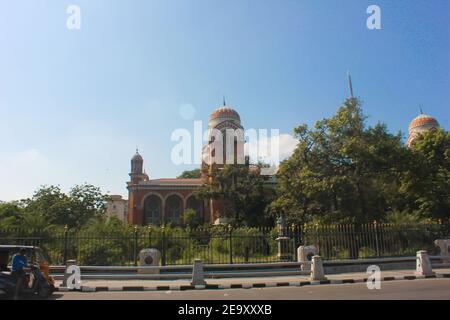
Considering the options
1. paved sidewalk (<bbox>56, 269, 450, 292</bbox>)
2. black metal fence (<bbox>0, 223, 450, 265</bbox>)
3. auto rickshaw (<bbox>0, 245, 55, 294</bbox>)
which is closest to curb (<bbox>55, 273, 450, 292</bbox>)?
paved sidewalk (<bbox>56, 269, 450, 292</bbox>)

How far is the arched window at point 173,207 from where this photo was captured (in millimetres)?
54469

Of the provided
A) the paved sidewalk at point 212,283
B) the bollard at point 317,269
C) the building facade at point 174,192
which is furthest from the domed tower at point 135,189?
the bollard at point 317,269

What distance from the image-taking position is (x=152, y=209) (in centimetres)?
5484

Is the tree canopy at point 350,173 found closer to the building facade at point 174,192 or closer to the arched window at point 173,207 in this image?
the building facade at point 174,192

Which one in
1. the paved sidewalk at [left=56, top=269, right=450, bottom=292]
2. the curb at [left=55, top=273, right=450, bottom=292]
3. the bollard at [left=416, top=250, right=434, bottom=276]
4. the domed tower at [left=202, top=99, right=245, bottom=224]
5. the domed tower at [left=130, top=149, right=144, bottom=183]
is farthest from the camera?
the domed tower at [left=130, top=149, right=144, bottom=183]

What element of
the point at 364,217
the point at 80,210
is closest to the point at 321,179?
the point at 364,217

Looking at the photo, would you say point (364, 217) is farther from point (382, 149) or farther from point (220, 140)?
point (220, 140)

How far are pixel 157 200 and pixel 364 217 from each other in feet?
124

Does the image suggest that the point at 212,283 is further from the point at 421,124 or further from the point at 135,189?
the point at 421,124

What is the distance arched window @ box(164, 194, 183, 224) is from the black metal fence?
35.9m

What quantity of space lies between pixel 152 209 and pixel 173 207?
9.87ft

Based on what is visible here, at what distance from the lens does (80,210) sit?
39.5m

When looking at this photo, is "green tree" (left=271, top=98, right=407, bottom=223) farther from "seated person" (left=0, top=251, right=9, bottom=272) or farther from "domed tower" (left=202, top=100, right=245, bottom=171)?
"domed tower" (left=202, top=100, right=245, bottom=171)

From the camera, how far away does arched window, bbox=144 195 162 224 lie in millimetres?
54047
